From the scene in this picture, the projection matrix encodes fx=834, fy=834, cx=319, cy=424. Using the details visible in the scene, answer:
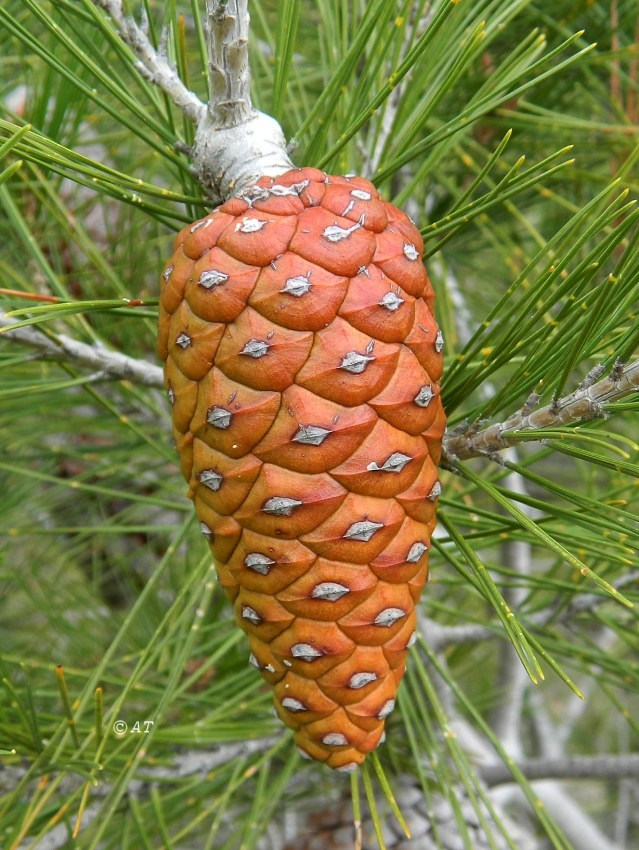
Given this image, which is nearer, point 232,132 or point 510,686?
point 232,132

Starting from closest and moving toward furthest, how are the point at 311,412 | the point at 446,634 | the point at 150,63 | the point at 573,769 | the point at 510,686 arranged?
the point at 311,412
the point at 150,63
the point at 446,634
the point at 573,769
the point at 510,686

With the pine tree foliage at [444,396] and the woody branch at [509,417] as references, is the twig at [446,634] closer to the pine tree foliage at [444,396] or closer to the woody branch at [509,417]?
the pine tree foliage at [444,396]

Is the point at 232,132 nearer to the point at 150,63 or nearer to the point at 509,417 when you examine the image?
the point at 150,63

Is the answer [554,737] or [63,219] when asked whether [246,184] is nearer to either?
[63,219]

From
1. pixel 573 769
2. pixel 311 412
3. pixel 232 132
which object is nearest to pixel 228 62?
pixel 232 132

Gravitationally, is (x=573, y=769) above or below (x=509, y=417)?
below

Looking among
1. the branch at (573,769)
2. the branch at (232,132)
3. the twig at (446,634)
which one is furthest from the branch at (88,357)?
the branch at (573,769)

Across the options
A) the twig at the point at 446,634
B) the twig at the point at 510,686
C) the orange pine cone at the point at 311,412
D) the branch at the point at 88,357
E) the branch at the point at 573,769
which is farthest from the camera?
the twig at the point at 510,686
